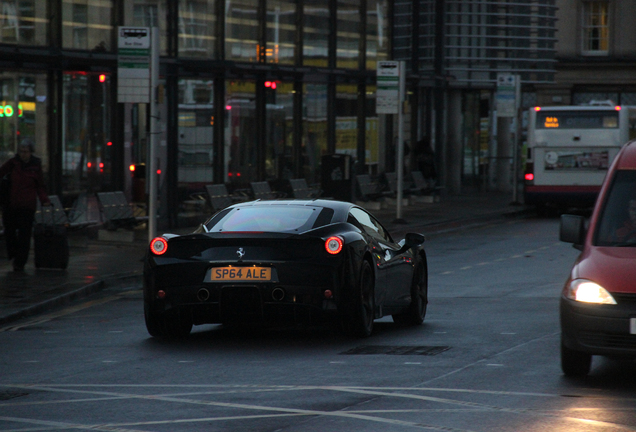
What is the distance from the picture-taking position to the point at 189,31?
2689cm

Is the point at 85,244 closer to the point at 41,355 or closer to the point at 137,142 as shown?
the point at 137,142

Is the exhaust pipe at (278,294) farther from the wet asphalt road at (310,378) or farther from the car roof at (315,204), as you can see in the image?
the car roof at (315,204)

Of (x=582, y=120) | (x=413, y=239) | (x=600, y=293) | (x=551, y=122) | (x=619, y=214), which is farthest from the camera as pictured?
(x=551, y=122)

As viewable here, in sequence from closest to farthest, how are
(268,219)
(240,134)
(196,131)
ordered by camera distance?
(268,219), (196,131), (240,134)

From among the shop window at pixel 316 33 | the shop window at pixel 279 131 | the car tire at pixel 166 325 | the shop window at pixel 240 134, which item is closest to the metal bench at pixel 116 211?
the shop window at pixel 240 134

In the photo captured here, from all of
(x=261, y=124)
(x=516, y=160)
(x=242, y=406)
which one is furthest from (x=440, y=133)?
(x=242, y=406)

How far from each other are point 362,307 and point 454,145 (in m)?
29.6

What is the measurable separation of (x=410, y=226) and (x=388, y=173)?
759 cm

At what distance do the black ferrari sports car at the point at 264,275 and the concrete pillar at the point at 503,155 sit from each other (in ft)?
102

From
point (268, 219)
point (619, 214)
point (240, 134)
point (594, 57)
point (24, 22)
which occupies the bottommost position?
point (268, 219)

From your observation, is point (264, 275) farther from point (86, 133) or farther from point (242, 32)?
point (242, 32)

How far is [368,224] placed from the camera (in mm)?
12023

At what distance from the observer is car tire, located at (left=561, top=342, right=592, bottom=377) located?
28.6 ft

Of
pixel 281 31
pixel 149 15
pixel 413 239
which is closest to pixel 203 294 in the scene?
pixel 413 239
